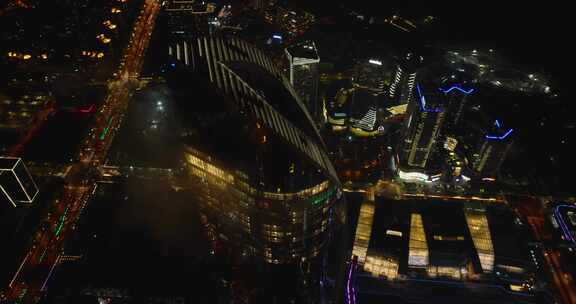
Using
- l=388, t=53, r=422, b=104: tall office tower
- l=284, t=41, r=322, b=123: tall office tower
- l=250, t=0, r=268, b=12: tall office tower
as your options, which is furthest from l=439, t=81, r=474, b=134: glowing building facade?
l=250, t=0, r=268, b=12: tall office tower

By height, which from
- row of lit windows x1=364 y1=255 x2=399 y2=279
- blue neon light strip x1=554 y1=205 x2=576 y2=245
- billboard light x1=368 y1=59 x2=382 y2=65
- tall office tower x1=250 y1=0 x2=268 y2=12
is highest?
→ tall office tower x1=250 y1=0 x2=268 y2=12

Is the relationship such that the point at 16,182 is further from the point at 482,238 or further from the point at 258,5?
the point at 258,5

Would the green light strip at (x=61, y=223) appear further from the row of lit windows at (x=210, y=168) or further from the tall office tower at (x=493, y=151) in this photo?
the tall office tower at (x=493, y=151)

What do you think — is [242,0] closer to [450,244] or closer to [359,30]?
[359,30]

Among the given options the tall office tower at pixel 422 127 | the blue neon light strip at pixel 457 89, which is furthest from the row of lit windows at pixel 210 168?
the blue neon light strip at pixel 457 89

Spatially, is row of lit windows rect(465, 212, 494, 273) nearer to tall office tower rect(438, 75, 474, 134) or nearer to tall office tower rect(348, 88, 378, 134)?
tall office tower rect(438, 75, 474, 134)

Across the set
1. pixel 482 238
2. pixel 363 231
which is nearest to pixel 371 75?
pixel 363 231
